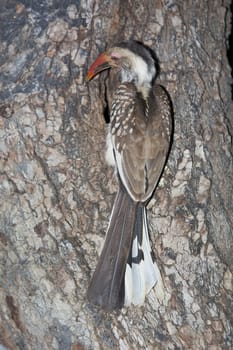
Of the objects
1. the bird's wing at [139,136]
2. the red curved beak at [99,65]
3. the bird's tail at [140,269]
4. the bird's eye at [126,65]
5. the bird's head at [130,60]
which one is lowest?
the bird's tail at [140,269]

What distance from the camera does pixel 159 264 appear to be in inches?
97.0

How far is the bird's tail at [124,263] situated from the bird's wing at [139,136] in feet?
0.27

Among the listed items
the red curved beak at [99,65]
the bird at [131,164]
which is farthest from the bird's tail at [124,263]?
the red curved beak at [99,65]

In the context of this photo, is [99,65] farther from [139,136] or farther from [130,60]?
[139,136]

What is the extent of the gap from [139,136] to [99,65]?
0.34 m

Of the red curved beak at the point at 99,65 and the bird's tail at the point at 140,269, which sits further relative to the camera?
the red curved beak at the point at 99,65

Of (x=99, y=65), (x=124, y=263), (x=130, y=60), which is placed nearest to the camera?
(x=124, y=263)

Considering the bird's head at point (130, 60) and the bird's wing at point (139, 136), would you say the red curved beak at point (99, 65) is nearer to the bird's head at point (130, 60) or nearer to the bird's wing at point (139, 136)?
the bird's head at point (130, 60)

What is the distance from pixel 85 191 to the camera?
248 cm

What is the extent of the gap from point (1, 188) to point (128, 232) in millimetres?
497

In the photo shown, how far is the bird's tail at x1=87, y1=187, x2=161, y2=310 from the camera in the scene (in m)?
2.36

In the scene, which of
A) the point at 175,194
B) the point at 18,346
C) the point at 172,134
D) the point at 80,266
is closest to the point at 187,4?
the point at 172,134

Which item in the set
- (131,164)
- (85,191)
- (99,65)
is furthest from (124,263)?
(99,65)

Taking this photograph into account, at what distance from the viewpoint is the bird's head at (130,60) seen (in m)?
2.58
